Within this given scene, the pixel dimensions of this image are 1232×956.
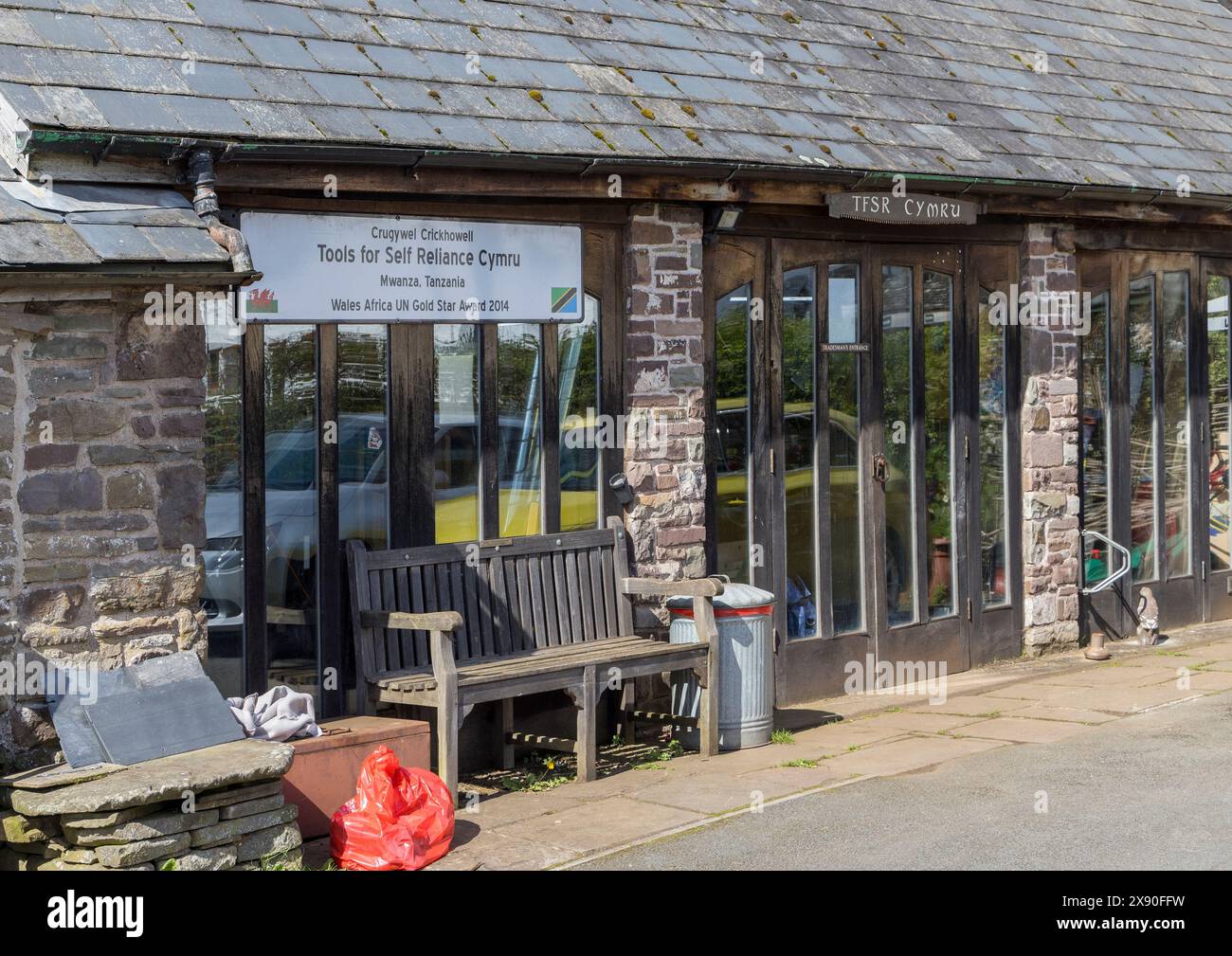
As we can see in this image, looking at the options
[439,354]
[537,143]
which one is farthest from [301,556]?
[537,143]

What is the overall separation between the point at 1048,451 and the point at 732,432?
2.87 metres

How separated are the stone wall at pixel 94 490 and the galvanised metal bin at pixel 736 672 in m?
2.80

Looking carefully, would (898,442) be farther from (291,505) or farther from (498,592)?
(291,505)

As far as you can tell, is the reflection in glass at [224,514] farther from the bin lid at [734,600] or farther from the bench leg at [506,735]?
→ the bin lid at [734,600]

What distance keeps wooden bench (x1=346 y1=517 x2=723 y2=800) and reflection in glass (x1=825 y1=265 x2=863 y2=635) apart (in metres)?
1.80

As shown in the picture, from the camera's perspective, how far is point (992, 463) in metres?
10.6

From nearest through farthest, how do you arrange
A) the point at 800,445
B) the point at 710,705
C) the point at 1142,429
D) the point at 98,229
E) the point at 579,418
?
1. the point at 98,229
2. the point at 710,705
3. the point at 579,418
4. the point at 800,445
5. the point at 1142,429

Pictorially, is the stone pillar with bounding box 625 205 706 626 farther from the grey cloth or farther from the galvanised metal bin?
the grey cloth

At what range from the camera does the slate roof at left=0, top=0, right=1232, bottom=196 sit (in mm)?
6832

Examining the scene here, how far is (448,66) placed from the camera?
313 inches

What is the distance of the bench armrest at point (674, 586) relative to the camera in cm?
802

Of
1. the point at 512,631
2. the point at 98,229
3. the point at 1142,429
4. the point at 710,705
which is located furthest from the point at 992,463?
the point at 98,229

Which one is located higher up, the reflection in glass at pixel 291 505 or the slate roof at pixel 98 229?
the slate roof at pixel 98 229

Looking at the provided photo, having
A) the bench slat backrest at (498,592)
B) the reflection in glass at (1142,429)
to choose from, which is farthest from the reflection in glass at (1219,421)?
the bench slat backrest at (498,592)
